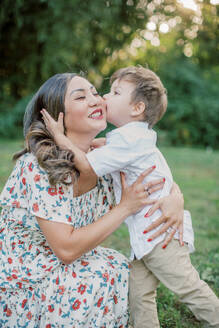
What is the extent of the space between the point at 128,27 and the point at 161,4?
0.64 m

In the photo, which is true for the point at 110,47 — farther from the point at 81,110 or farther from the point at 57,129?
the point at 57,129

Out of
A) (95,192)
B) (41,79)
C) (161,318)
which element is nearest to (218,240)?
(161,318)

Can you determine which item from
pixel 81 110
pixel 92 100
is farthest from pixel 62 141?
pixel 92 100

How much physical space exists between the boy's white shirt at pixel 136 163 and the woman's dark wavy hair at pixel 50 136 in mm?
167

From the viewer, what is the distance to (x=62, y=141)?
232 centimetres

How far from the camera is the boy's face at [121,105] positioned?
2.67 metres

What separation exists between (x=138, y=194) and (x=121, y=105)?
69cm

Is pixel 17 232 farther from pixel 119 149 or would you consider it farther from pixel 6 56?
pixel 6 56

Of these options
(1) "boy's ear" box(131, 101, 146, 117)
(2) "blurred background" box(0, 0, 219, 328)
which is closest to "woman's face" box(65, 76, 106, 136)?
(1) "boy's ear" box(131, 101, 146, 117)

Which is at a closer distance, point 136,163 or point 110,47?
point 136,163

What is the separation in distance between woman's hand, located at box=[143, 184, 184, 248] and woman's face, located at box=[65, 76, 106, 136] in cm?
62

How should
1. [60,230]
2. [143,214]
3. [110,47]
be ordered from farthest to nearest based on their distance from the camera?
[110,47], [143,214], [60,230]

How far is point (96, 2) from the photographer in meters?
4.30

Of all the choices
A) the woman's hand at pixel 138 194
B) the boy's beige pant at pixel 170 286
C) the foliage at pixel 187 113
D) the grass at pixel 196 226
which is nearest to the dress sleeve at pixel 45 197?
the woman's hand at pixel 138 194
